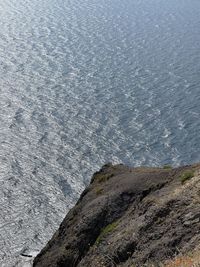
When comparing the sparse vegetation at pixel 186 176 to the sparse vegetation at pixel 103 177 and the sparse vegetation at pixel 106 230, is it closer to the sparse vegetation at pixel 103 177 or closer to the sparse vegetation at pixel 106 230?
the sparse vegetation at pixel 106 230

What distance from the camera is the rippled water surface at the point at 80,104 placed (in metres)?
53.0

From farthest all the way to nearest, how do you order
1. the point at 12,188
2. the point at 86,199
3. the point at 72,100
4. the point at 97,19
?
the point at 97,19 → the point at 72,100 → the point at 12,188 → the point at 86,199

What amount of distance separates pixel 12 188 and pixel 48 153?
Answer: 29.6ft

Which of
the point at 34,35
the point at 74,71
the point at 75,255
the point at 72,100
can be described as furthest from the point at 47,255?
the point at 34,35

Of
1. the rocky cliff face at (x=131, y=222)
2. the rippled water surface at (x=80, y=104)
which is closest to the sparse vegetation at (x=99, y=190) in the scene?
the rocky cliff face at (x=131, y=222)

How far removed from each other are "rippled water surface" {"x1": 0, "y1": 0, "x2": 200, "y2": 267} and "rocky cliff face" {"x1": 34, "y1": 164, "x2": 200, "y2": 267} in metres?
11.7

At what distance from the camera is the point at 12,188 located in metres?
53.4

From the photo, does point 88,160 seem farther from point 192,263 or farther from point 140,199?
point 192,263

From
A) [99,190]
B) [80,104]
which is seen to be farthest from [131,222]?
[80,104]

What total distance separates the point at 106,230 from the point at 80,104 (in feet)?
150

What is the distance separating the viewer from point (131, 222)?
92.9 ft

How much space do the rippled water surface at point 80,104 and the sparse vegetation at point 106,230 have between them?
51.4 ft

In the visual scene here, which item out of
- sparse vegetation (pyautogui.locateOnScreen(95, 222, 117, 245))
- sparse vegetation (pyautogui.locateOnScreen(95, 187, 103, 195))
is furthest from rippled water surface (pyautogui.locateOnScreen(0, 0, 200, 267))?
sparse vegetation (pyautogui.locateOnScreen(95, 222, 117, 245))

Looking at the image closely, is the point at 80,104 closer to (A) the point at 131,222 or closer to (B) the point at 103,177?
(B) the point at 103,177
